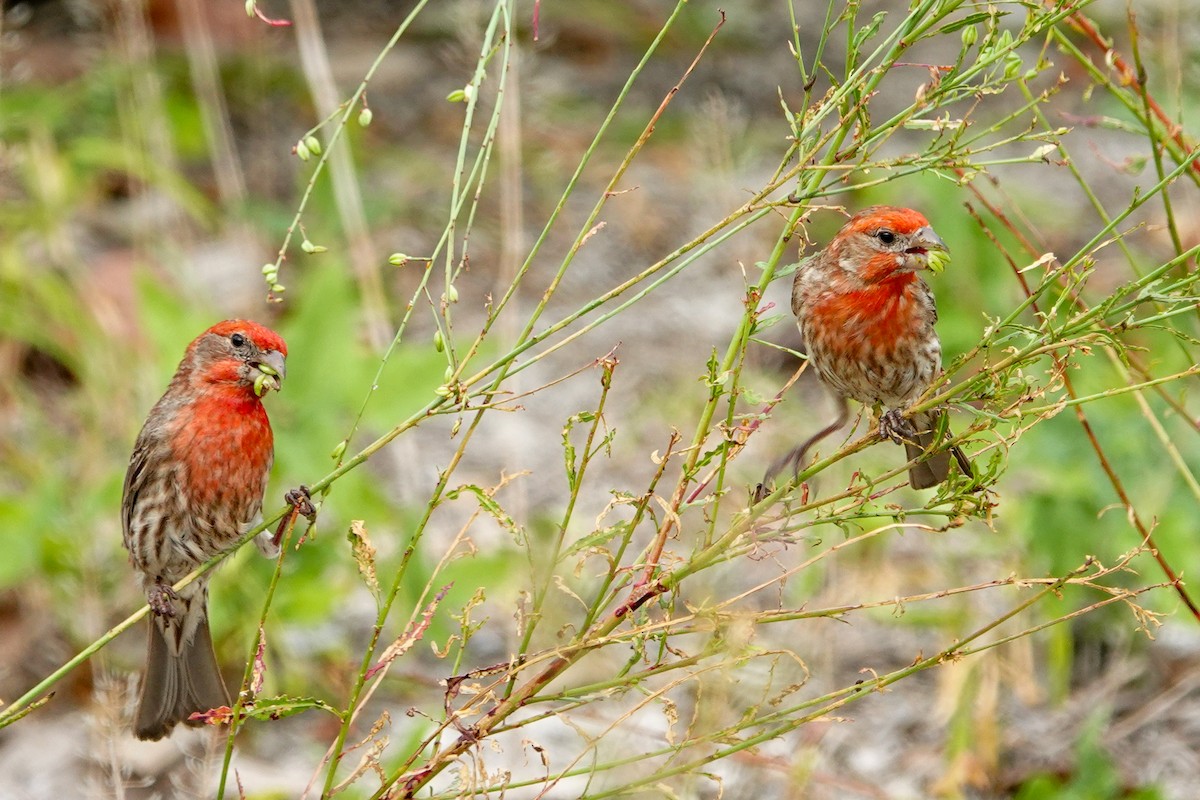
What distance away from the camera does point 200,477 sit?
13.5 feet

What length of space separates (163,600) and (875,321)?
6.65 ft

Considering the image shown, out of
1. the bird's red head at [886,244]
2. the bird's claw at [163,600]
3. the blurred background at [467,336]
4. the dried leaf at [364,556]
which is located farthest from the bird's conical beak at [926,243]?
the bird's claw at [163,600]

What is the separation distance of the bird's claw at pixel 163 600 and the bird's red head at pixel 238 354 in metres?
0.58

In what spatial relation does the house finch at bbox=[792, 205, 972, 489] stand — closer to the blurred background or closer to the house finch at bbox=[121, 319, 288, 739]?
the blurred background

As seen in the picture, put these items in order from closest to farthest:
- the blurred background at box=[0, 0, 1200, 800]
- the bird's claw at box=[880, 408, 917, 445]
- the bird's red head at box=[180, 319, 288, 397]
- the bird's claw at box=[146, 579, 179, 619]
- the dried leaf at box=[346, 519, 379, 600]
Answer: the dried leaf at box=[346, 519, 379, 600], the bird's claw at box=[880, 408, 917, 445], the bird's claw at box=[146, 579, 179, 619], the bird's red head at box=[180, 319, 288, 397], the blurred background at box=[0, 0, 1200, 800]

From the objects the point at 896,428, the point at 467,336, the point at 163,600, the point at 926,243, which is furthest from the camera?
the point at 467,336

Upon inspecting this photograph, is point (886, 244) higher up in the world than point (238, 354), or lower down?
lower down

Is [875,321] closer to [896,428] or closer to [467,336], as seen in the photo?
[896,428]

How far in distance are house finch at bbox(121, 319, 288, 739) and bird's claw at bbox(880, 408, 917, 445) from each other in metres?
1.69

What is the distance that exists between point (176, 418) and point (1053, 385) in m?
2.57

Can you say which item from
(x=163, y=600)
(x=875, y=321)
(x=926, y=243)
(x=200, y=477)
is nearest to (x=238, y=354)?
(x=200, y=477)

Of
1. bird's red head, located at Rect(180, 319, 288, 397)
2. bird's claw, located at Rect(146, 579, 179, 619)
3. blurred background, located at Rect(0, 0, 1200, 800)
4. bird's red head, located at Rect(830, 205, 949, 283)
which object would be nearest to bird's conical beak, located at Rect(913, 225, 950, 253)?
bird's red head, located at Rect(830, 205, 949, 283)

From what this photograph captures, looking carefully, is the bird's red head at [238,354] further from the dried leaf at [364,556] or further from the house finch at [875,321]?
the dried leaf at [364,556]

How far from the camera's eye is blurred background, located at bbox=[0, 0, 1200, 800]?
16.2 feet
